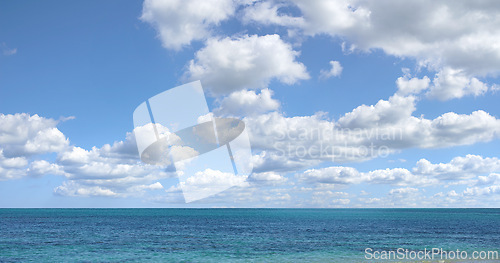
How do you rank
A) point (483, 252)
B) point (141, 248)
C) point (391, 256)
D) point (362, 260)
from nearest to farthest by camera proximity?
point (362, 260), point (391, 256), point (483, 252), point (141, 248)

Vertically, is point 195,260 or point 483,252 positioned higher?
point 195,260

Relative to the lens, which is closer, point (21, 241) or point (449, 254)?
point (449, 254)

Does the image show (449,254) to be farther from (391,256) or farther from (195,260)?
(195,260)

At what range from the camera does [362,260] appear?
3706 cm

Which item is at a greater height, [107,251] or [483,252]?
[107,251]

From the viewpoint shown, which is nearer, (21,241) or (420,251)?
(420,251)

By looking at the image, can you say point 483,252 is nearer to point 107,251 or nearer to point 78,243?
point 107,251

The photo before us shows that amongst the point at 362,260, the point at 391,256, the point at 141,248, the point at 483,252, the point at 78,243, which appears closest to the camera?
the point at 362,260

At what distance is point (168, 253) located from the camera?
41938 millimetres

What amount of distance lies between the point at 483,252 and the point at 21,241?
2361 inches

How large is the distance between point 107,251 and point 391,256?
1261 inches

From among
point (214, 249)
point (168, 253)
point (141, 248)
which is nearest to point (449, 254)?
point (214, 249)

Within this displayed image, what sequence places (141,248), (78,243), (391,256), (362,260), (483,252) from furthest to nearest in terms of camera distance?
(78,243) → (141,248) → (483,252) → (391,256) → (362,260)

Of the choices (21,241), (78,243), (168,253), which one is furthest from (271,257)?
(21,241)
